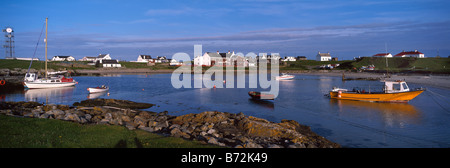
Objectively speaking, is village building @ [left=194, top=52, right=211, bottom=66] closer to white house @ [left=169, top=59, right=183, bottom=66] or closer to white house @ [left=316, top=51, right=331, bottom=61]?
white house @ [left=169, top=59, right=183, bottom=66]

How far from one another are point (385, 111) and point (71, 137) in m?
27.8

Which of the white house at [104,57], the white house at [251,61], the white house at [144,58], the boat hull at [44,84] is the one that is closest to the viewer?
the boat hull at [44,84]

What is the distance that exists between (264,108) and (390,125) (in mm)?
12295

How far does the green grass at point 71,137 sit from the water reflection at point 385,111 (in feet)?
61.3

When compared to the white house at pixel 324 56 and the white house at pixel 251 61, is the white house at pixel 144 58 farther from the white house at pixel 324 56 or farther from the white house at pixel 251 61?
the white house at pixel 324 56

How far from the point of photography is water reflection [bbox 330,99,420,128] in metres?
24.3

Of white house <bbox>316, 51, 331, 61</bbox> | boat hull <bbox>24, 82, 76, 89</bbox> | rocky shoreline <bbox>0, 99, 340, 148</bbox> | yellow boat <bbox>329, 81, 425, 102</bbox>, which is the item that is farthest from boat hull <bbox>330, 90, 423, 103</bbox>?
white house <bbox>316, 51, 331, 61</bbox>

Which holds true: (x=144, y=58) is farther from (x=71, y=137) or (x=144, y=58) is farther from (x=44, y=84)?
(x=71, y=137)

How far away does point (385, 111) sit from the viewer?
28906 millimetres

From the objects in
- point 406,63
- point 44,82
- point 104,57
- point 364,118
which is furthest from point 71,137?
point 104,57

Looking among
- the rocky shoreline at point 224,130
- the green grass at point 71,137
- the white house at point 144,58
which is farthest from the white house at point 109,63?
the green grass at point 71,137

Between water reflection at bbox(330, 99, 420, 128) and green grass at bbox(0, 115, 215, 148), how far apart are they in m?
18.7

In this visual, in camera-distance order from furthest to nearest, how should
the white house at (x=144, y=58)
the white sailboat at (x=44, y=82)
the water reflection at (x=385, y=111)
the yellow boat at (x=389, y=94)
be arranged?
the white house at (x=144, y=58) < the white sailboat at (x=44, y=82) < the yellow boat at (x=389, y=94) < the water reflection at (x=385, y=111)

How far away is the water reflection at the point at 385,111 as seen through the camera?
24.3 meters
